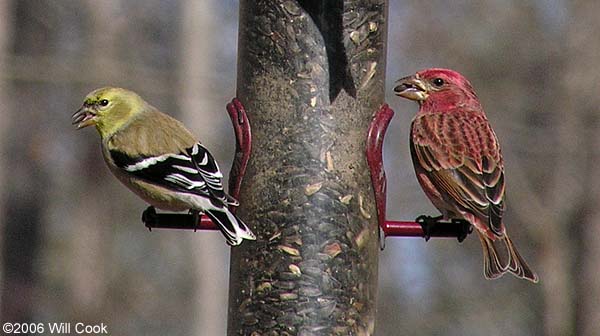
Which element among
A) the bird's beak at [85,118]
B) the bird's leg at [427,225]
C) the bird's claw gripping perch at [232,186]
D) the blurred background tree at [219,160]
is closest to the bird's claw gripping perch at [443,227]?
the bird's leg at [427,225]

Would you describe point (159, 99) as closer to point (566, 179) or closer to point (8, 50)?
point (8, 50)

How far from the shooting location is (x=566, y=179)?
2338cm

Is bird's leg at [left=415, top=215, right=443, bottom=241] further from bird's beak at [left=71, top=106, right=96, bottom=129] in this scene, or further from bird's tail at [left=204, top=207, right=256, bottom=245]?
bird's beak at [left=71, top=106, right=96, bottom=129]

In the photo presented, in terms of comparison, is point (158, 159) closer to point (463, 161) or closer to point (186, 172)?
point (186, 172)

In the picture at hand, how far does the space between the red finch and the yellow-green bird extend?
176 cm

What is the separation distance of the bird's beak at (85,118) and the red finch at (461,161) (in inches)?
89.9

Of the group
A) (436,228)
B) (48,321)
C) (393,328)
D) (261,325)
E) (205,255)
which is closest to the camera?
(261,325)

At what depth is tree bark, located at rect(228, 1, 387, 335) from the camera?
8164mm

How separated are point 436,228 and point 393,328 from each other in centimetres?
1607

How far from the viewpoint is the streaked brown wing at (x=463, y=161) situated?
353 inches

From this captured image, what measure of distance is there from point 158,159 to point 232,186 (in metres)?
0.53

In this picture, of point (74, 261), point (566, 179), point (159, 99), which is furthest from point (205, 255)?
point (566, 179)

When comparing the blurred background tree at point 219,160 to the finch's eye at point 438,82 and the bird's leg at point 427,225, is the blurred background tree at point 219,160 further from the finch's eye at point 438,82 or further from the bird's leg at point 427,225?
the bird's leg at point 427,225

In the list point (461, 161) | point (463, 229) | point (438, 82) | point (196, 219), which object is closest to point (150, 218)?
point (196, 219)
